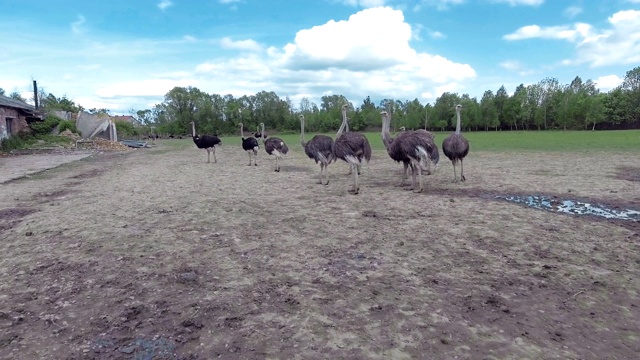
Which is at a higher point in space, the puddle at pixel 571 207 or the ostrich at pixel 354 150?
the ostrich at pixel 354 150

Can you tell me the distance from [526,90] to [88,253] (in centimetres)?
7626

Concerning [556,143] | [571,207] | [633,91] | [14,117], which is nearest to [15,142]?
[14,117]

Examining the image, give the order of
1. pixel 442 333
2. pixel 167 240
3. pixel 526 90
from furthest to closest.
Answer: pixel 526 90
pixel 167 240
pixel 442 333

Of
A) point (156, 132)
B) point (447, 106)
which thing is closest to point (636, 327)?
point (447, 106)

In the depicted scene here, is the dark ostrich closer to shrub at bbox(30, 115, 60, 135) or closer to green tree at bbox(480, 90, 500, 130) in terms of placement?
shrub at bbox(30, 115, 60, 135)

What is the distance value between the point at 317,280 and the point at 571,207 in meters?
5.53

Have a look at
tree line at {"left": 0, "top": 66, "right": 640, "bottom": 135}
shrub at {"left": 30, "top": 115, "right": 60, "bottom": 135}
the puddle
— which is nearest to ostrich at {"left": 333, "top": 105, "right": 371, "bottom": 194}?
the puddle

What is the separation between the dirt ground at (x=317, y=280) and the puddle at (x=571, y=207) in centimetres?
44

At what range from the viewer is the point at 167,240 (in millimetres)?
5496

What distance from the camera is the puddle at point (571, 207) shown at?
6703mm

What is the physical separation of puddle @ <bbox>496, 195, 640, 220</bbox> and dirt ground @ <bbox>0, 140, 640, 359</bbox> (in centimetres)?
44

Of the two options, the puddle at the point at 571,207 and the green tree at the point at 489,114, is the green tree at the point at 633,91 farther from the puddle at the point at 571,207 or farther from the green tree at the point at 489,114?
the puddle at the point at 571,207

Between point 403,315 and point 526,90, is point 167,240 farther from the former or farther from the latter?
point 526,90

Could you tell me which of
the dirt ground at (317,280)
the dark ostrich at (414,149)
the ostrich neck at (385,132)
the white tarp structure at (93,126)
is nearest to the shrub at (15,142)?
the white tarp structure at (93,126)
